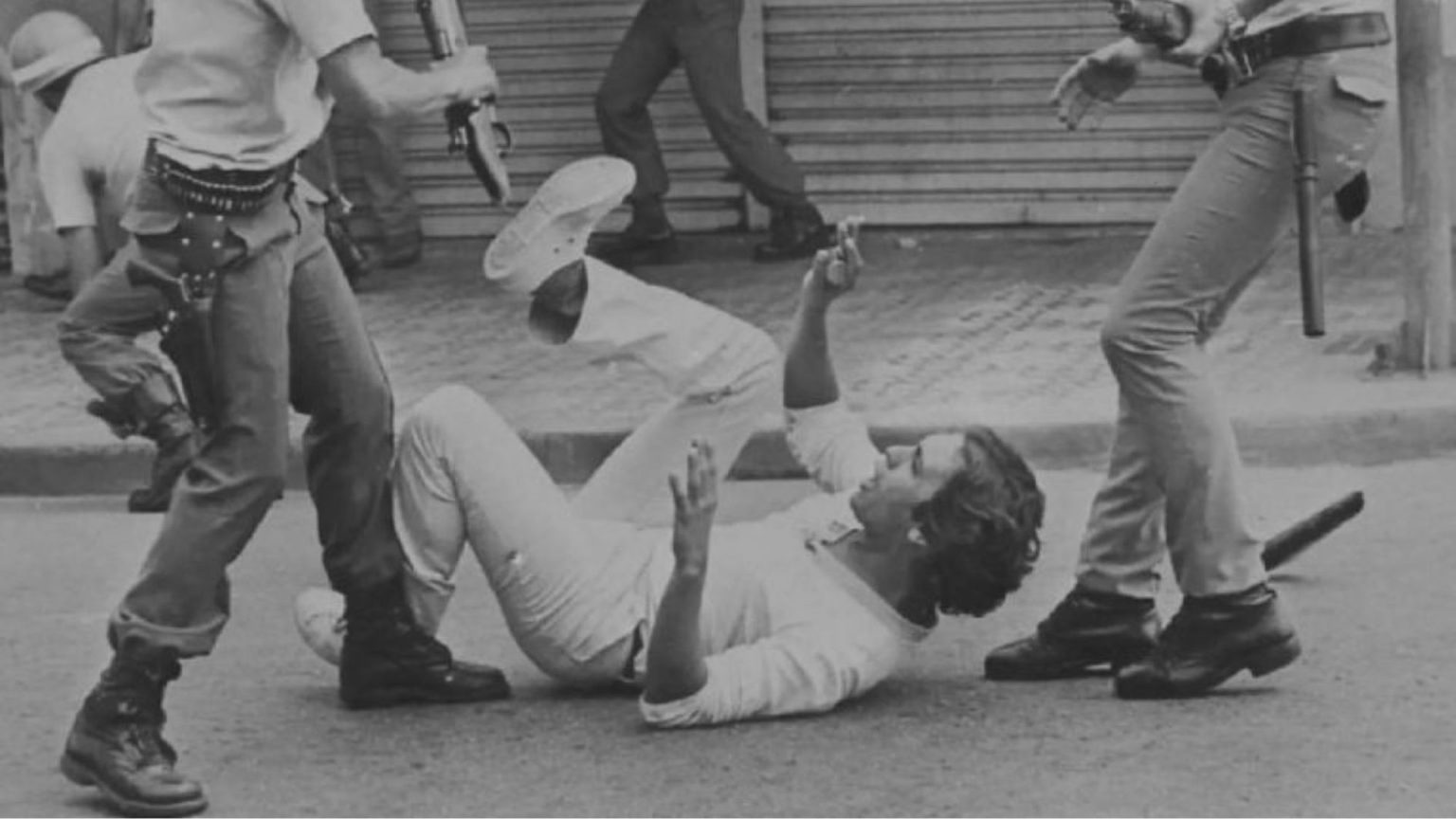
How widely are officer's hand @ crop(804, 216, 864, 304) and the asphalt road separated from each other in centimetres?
78

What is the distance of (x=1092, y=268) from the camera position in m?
13.0

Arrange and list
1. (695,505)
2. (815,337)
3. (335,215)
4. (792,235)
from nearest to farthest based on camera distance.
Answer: (695,505) → (815,337) → (335,215) → (792,235)

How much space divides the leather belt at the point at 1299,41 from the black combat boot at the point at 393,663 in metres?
1.82

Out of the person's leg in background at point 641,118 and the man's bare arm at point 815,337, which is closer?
the man's bare arm at point 815,337

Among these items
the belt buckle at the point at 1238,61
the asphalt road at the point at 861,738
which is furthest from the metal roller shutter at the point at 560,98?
the belt buckle at the point at 1238,61

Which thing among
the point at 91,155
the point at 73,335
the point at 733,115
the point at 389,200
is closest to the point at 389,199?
the point at 389,200

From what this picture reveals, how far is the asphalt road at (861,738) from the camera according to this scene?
6109 mm

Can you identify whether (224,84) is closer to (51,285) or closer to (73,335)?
(73,335)

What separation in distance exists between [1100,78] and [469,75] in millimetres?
1433

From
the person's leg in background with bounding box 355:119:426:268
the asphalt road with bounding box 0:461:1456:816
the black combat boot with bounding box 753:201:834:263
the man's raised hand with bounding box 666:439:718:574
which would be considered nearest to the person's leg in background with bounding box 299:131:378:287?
the person's leg in background with bounding box 355:119:426:268

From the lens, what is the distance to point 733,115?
1328cm

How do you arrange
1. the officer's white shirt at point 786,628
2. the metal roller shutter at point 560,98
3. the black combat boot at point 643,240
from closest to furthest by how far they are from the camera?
the officer's white shirt at point 786,628, the black combat boot at point 643,240, the metal roller shutter at point 560,98

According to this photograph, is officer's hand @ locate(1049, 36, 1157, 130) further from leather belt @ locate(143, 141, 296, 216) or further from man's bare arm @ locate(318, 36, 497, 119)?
leather belt @ locate(143, 141, 296, 216)

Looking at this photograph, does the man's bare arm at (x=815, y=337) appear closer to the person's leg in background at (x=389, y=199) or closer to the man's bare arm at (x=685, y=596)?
the man's bare arm at (x=685, y=596)
